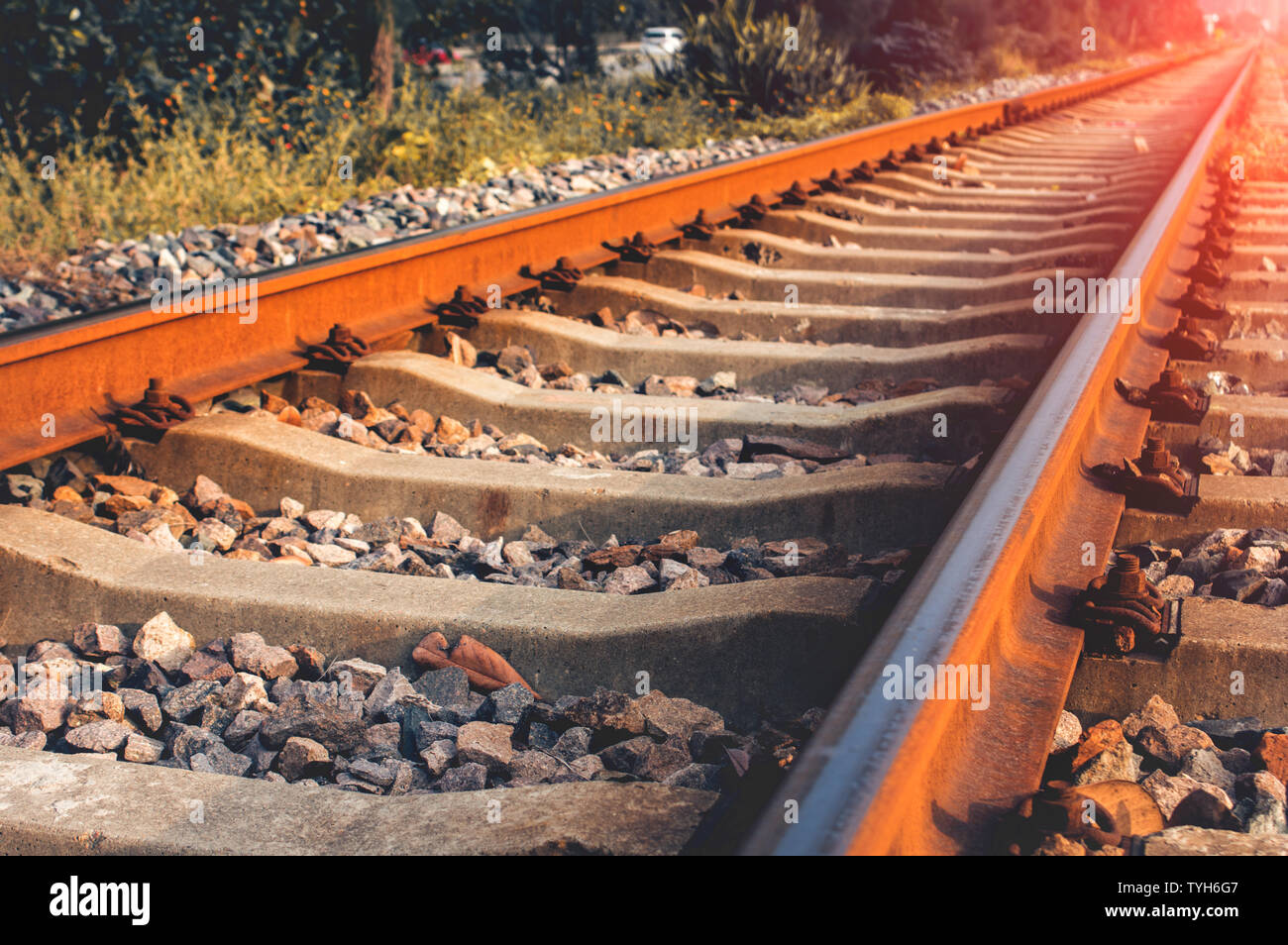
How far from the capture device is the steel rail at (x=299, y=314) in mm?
2838

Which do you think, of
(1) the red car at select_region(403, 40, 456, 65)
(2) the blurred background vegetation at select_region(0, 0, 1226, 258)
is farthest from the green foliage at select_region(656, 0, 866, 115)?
(1) the red car at select_region(403, 40, 456, 65)

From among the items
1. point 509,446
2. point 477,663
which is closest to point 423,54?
point 509,446

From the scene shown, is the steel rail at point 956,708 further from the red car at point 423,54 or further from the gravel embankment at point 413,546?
the red car at point 423,54

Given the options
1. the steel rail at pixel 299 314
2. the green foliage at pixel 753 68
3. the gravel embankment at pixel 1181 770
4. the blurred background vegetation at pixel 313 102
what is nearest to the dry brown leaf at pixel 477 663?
the gravel embankment at pixel 1181 770

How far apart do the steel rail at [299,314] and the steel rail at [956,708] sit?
6.69 feet

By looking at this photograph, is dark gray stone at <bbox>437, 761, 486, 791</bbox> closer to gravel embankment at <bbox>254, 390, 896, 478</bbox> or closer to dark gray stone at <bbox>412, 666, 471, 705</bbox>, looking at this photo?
dark gray stone at <bbox>412, 666, 471, 705</bbox>

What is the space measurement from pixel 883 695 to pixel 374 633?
1.07m

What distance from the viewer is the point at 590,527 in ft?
9.16

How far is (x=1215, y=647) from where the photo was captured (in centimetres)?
190

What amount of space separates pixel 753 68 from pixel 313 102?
4919mm

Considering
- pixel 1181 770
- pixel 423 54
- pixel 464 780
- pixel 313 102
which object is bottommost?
pixel 464 780

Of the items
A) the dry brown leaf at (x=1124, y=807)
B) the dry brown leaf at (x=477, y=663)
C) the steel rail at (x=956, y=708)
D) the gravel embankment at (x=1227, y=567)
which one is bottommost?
the dry brown leaf at (x=477, y=663)

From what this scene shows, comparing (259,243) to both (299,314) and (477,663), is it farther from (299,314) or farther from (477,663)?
(477,663)
